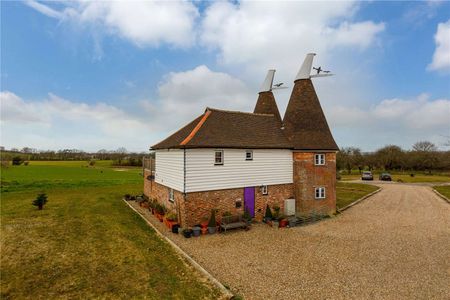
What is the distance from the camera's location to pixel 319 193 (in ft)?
63.6

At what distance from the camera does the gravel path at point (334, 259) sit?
8.87 meters

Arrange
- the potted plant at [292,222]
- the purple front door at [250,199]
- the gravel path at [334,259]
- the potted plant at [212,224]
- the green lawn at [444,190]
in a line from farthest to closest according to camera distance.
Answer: the green lawn at [444,190] → the purple front door at [250,199] → the potted plant at [292,222] → the potted plant at [212,224] → the gravel path at [334,259]

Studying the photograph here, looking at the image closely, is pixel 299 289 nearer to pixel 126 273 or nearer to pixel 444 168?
pixel 126 273

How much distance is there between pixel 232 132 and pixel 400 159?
68689mm

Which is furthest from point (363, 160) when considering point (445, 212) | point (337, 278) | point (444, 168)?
point (337, 278)

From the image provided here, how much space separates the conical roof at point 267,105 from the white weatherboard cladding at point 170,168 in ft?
30.4

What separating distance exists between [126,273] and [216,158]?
8274 mm

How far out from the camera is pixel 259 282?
30.4 ft

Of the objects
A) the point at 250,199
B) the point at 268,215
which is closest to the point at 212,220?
the point at 250,199

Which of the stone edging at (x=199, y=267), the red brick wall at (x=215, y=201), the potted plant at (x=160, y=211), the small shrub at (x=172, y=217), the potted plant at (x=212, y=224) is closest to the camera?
the stone edging at (x=199, y=267)

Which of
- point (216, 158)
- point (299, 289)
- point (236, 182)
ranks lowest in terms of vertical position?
point (299, 289)

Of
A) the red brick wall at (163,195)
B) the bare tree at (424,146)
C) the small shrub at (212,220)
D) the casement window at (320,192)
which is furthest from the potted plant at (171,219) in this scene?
the bare tree at (424,146)

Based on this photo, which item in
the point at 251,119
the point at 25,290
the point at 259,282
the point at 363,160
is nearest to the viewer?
the point at 25,290

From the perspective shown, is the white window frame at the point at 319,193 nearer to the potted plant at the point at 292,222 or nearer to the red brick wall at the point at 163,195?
the potted plant at the point at 292,222
